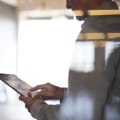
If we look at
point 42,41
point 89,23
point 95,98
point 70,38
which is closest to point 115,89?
point 95,98

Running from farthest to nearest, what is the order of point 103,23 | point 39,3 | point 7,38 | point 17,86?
point 39,3 → point 7,38 → point 17,86 → point 103,23

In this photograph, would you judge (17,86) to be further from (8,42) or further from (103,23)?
(8,42)

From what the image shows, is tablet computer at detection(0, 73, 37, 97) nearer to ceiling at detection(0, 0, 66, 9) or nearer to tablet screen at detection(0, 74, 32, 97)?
tablet screen at detection(0, 74, 32, 97)

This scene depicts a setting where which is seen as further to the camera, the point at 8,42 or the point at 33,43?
the point at 33,43

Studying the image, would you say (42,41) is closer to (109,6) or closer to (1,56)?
(1,56)

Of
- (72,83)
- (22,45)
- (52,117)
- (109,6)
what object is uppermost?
(109,6)

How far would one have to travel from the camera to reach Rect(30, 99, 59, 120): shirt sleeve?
817mm

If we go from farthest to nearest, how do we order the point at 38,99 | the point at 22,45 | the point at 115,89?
1. the point at 22,45
2. the point at 38,99
3. the point at 115,89

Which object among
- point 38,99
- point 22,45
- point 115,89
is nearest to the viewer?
point 115,89

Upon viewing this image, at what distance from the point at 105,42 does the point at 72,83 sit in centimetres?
14

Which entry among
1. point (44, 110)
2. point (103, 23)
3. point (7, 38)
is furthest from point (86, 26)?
point (7, 38)

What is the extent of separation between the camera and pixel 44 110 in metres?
0.84

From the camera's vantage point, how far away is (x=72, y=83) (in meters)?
0.76

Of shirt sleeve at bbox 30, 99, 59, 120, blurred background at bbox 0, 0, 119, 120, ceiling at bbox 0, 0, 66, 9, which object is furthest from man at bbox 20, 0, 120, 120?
ceiling at bbox 0, 0, 66, 9
